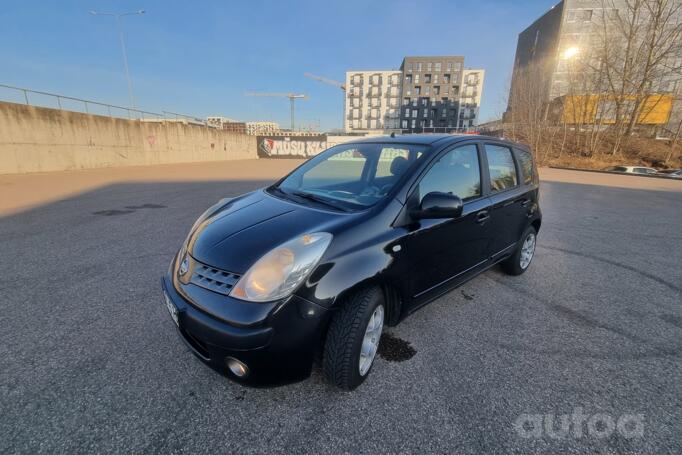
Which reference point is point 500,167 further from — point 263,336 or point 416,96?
point 416,96

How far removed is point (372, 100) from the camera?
286ft

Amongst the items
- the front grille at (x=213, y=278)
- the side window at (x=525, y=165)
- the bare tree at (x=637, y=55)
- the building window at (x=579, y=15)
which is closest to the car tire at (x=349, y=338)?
the front grille at (x=213, y=278)

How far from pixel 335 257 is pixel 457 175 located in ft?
5.08

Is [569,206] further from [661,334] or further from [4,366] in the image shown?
[4,366]

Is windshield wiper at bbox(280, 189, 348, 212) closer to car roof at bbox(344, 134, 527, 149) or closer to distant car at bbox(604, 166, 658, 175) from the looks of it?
car roof at bbox(344, 134, 527, 149)

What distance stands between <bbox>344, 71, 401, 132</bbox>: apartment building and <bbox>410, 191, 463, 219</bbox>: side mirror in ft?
294

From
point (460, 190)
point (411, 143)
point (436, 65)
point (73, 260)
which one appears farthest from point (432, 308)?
point (436, 65)

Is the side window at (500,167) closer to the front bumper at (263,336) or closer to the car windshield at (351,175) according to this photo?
the car windshield at (351,175)

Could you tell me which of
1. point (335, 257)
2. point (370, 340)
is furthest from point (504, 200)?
point (335, 257)

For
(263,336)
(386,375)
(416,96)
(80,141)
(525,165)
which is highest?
(416,96)

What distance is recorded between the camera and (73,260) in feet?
12.9

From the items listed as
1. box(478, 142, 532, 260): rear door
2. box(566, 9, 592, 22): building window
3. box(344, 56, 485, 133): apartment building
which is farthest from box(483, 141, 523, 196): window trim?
box(344, 56, 485, 133): apartment building

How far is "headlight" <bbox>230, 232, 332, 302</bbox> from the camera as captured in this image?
1.59 meters

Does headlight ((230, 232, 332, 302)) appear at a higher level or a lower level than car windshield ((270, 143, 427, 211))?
lower
